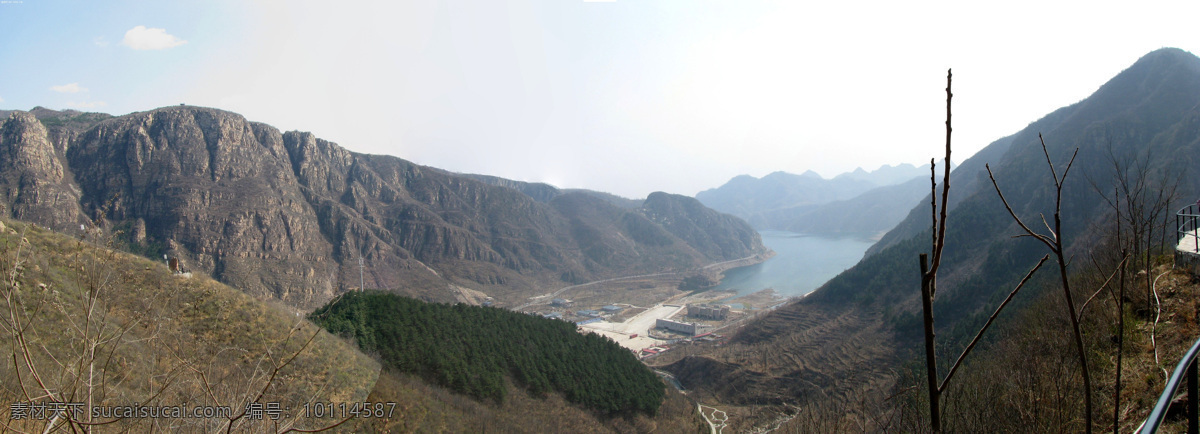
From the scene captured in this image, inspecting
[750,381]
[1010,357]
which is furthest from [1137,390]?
[750,381]

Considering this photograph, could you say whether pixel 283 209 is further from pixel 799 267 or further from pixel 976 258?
pixel 799 267

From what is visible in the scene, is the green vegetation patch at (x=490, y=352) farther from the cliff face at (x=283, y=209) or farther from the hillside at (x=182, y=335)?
the cliff face at (x=283, y=209)

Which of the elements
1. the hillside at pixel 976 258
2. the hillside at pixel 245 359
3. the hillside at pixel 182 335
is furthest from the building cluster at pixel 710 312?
the hillside at pixel 182 335

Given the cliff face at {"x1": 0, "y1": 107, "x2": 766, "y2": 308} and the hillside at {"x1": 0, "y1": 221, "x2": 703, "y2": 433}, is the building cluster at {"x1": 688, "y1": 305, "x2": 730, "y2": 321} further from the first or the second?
the hillside at {"x1": 0, "y1": 221, "x2": 703, "y2": 433}

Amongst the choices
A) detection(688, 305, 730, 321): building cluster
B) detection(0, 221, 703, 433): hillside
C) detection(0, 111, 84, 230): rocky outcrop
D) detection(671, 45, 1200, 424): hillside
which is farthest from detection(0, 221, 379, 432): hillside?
detection(688, 305, 730, 321): building cluster

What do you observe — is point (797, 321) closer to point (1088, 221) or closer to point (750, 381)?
point (750, 381)

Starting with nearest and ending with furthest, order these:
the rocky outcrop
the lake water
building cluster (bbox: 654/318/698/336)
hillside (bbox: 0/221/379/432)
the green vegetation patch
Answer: hillside (bbox: 0/221/379/432) → the green vegetation patch → the rocky outcrop → building cluster (bbox: 654/318/698/336) → the lake water

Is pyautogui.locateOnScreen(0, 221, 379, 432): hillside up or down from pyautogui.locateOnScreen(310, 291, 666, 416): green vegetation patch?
up
